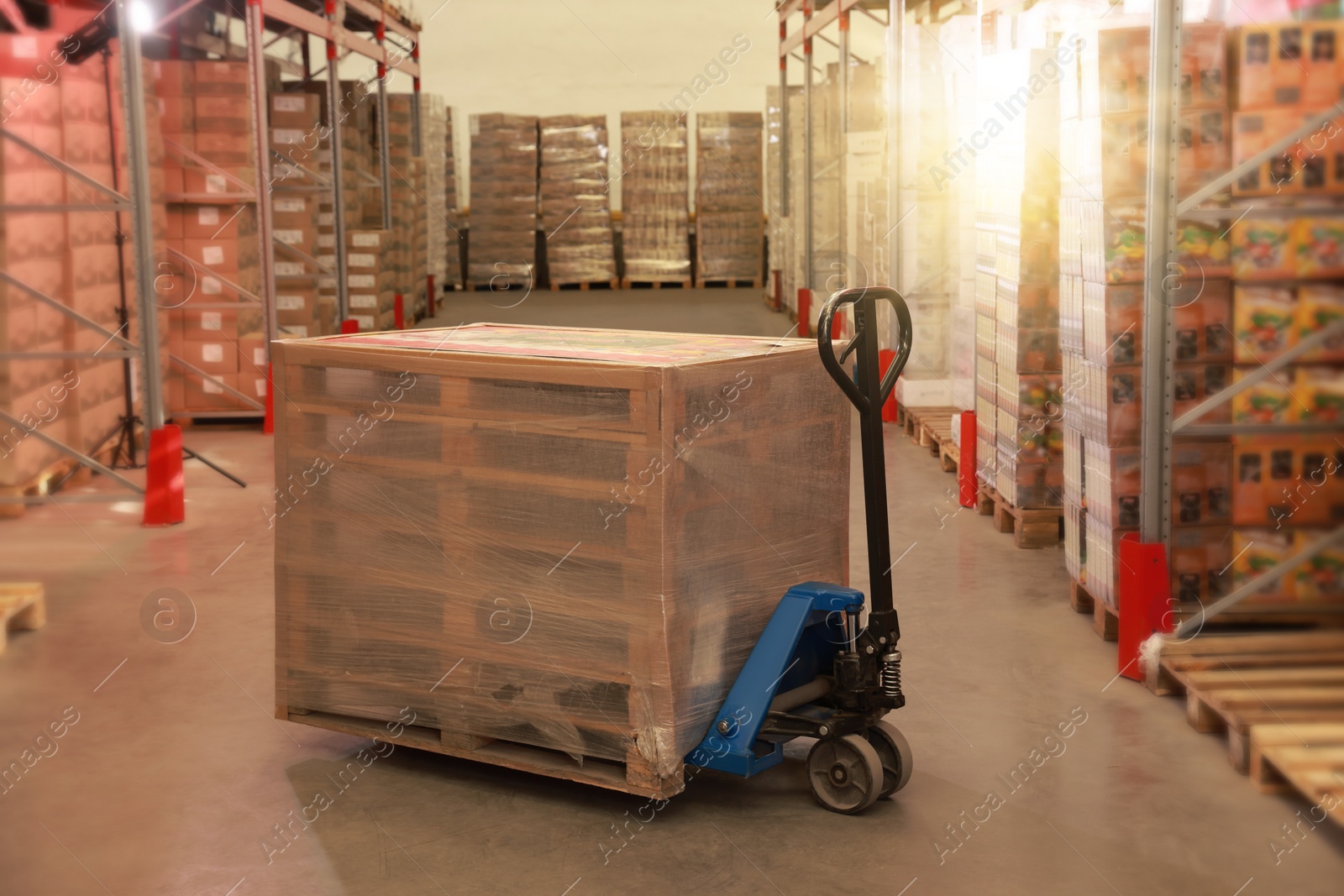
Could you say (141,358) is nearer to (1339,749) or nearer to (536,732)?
(536,732)

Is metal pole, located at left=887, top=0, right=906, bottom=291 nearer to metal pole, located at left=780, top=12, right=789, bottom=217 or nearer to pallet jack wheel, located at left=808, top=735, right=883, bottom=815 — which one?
pallet jack wheel, located at left=808, top=735, right=883, bottom=815

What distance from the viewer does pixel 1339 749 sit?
3.96 metres

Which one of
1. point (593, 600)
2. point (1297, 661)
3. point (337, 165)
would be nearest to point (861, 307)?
point (593, 600)

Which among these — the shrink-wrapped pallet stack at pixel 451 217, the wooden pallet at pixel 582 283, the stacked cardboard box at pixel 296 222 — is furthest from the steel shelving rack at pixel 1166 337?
the shrink-wrapped pallet stack at pixel 451 217

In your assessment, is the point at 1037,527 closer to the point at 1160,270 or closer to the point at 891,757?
the point at 1160,270

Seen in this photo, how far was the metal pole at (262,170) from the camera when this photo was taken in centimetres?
1023

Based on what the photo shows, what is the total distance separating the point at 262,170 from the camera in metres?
10.2

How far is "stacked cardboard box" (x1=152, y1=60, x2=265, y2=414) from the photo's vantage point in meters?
10.3

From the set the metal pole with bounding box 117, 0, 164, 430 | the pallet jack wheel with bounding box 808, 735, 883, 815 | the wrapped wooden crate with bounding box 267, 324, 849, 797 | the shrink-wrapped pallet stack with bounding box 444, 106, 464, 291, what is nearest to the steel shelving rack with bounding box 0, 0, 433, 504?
the metal pole with bounding box 117, 0, 164, 430

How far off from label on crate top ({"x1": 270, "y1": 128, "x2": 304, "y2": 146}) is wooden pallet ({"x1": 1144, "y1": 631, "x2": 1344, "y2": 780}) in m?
9.83

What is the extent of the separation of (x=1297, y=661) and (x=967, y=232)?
4624 millimetres

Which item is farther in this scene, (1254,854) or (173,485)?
(173,485)

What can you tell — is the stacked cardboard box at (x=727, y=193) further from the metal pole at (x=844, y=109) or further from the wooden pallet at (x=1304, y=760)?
the wooden pallet at (x=1304, y=760)

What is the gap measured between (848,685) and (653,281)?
1830cm
